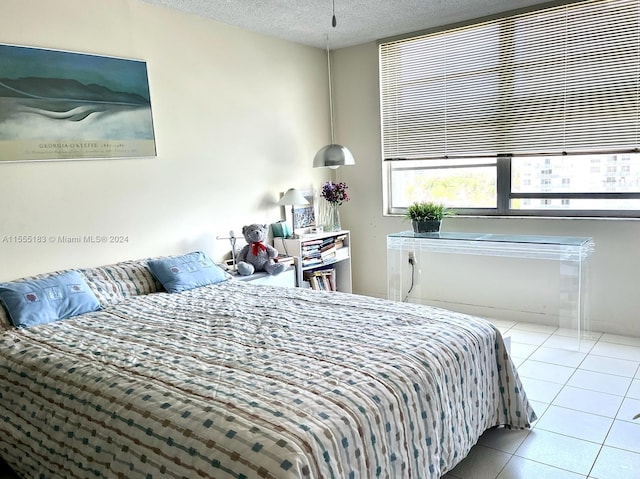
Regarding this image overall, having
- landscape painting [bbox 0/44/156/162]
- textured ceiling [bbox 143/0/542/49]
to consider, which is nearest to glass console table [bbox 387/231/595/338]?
textured ceiling [bbox 143/0/542/49]

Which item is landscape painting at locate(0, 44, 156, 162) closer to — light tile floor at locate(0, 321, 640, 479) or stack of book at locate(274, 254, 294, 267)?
stack of book at locate(274, 254, 294, 267)

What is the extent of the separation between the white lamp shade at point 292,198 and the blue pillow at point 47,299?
6.29 ft

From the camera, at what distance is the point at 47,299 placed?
2.82 metres

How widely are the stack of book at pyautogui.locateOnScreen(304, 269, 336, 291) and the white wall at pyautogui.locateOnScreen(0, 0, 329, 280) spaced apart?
1.99 ft

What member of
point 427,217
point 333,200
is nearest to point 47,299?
point 333,200

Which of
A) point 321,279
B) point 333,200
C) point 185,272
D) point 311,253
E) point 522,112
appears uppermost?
point 522,112

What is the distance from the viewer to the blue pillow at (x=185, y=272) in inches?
132

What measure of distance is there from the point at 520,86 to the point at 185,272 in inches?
115

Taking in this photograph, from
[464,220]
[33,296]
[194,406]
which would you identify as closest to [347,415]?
[194,406]

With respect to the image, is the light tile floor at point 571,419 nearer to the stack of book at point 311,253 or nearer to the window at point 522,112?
the window at point 522,112

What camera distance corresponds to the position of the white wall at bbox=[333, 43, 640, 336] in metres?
3.81

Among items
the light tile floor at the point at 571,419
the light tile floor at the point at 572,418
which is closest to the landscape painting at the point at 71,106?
the light tile floor at the point at 571,419

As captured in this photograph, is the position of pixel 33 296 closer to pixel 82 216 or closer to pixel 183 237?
pixel 82 216

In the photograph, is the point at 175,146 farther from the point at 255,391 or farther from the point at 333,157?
the point at 255,391
